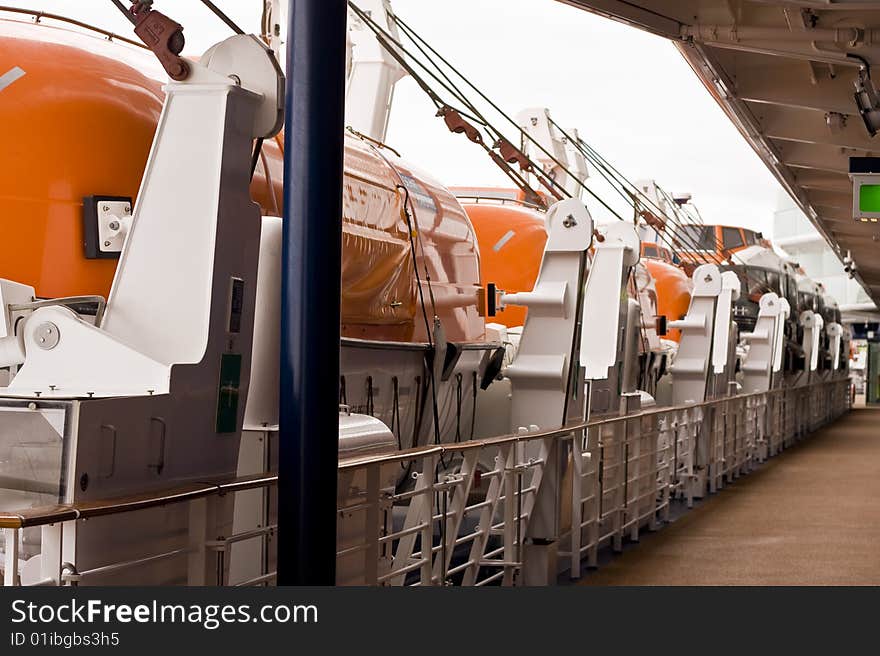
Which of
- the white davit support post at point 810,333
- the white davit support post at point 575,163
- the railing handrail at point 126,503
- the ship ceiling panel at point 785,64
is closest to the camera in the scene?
the railing handrail at point 126,503

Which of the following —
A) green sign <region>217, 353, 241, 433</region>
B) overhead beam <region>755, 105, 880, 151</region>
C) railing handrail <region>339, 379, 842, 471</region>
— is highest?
overhead beam <region>755, 105, 880, 151</region>

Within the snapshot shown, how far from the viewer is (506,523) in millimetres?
5523

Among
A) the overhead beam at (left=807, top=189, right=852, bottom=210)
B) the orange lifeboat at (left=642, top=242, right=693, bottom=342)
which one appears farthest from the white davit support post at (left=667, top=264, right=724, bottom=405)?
the orange lifeboat at (left=642, top=242, right=693, bottom=342)

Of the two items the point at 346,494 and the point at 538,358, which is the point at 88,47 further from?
the point at 538,358

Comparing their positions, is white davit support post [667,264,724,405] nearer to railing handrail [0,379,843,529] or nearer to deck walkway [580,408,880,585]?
deck walkway [580,408,880,585]

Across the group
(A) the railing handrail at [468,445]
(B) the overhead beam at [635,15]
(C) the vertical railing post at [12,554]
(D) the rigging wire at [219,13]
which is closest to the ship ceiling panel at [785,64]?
(B) the overhead beam at [635,15]

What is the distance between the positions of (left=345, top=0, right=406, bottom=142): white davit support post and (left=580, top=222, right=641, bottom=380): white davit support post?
209cm

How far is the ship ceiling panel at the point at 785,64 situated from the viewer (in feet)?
24.3

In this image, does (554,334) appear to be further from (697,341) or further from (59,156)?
(697,341)

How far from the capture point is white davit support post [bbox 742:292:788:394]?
1670cm

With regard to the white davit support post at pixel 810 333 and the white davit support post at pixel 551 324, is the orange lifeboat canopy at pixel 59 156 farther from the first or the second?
the white davit support post at pixel 810 333

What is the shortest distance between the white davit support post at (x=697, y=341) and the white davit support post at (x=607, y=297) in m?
3.60

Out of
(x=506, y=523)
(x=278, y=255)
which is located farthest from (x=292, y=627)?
(x=506, y=523)

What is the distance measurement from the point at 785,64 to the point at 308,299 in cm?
677
